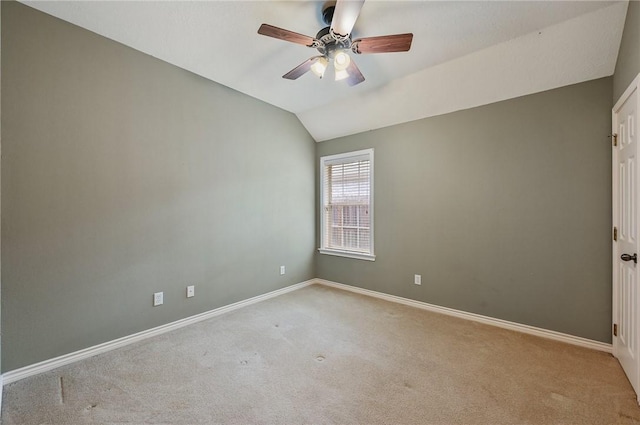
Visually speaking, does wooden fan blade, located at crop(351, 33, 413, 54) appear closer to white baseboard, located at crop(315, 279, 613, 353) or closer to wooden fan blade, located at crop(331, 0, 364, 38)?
wooden fan blade, located at crop(331, 0, 364, 38)

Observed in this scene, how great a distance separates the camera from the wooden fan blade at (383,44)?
6.12 feet

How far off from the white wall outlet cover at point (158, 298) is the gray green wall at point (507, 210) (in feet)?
8.53

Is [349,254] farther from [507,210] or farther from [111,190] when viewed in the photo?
[111,190]

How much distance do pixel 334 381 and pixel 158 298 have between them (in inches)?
74.9

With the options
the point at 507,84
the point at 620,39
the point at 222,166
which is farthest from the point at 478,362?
the point at 222,166

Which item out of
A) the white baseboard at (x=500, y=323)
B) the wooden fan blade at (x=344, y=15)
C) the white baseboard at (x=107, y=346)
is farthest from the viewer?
the white baseboard at (x=500, y=323)

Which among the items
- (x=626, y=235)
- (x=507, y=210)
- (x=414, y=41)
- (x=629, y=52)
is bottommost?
(x=626, y=235)

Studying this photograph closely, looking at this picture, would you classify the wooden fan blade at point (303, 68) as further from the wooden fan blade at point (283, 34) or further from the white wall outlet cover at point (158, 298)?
the white wall outlet cover at point (158, 298)

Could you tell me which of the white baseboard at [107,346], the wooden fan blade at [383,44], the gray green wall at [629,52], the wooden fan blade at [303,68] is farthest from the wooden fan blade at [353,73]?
the white baseboard at [107,346]

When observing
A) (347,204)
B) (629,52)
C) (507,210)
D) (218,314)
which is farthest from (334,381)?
(629,52)

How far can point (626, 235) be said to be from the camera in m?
2.02

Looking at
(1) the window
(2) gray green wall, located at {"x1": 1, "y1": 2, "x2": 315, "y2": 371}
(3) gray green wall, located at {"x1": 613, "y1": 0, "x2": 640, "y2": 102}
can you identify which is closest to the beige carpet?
(2) gray green wall, located at {"x1": 1, "y1": 2, "x2": 315, "y2": 371}

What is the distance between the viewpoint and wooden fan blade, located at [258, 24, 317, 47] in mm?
1826

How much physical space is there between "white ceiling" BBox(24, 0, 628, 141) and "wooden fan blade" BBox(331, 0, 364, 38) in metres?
0.33
